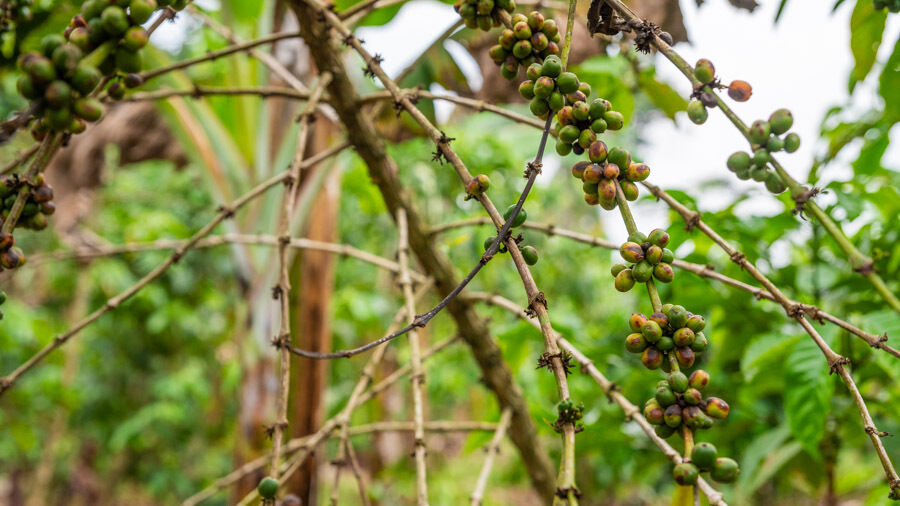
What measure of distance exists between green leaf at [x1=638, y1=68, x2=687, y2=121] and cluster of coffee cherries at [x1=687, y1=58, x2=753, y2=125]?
20.4 inches

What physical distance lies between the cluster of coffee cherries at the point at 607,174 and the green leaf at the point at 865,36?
0.49m

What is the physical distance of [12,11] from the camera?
0.61m

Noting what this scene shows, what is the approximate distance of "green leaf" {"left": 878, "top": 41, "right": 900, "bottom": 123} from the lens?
0.78 meters

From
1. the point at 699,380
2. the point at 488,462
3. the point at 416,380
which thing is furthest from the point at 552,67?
the point at 488,462

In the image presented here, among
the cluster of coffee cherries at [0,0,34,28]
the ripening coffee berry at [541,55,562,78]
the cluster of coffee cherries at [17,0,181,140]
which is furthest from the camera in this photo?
the cluster of coffee cherries at [0,0,34,28]

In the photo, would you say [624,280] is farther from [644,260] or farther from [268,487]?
[268,487]

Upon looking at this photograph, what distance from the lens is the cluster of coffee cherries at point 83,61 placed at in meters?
0.36

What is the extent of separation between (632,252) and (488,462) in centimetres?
44

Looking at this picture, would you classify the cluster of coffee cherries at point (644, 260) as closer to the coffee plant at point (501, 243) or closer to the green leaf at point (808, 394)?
the coffee plant at point (501, 243)

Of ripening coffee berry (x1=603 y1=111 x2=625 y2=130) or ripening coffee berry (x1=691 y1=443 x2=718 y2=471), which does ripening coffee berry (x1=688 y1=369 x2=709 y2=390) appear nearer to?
ripening coffee berry (x1=691 y1=443 x2=718 y2=471)

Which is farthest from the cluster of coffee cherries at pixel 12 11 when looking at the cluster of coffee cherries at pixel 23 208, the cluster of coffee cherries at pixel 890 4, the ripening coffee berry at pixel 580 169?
A: the cluster of coffee cherries at pixel 890 4

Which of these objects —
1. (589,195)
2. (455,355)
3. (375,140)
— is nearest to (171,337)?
(455,355)

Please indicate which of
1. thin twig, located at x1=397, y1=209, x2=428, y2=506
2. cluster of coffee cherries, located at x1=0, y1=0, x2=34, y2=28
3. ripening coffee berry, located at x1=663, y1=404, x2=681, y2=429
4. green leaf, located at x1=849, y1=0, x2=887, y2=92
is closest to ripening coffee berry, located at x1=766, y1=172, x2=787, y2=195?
ripening coffee berry, located at x1=663, y1=404, x2=681, y2=429

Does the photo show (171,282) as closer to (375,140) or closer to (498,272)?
(498,272)
